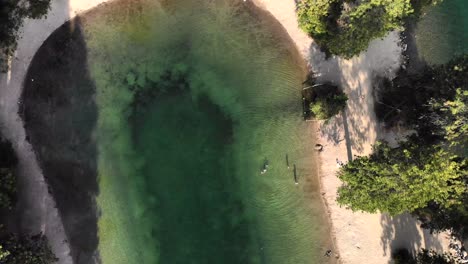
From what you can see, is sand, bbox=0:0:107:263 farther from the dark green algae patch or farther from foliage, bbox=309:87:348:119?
foliage, bbox=309:87:348:119

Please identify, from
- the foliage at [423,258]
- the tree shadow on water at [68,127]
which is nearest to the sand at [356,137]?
the foliage at [423,258]

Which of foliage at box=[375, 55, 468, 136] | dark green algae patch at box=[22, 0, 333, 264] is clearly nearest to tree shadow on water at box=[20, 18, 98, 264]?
dark green algae patch at box=[22, 0, 333, 264]

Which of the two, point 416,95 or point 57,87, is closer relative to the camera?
point 416,95

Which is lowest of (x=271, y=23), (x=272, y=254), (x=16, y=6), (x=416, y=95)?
(x=272, y=254)

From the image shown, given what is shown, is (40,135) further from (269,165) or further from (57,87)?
(269,165)

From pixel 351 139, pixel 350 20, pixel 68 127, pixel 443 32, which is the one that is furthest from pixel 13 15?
pixel 443 32

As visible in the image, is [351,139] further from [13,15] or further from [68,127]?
[13,15]

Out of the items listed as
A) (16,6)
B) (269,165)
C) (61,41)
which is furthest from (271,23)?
(16,6)
